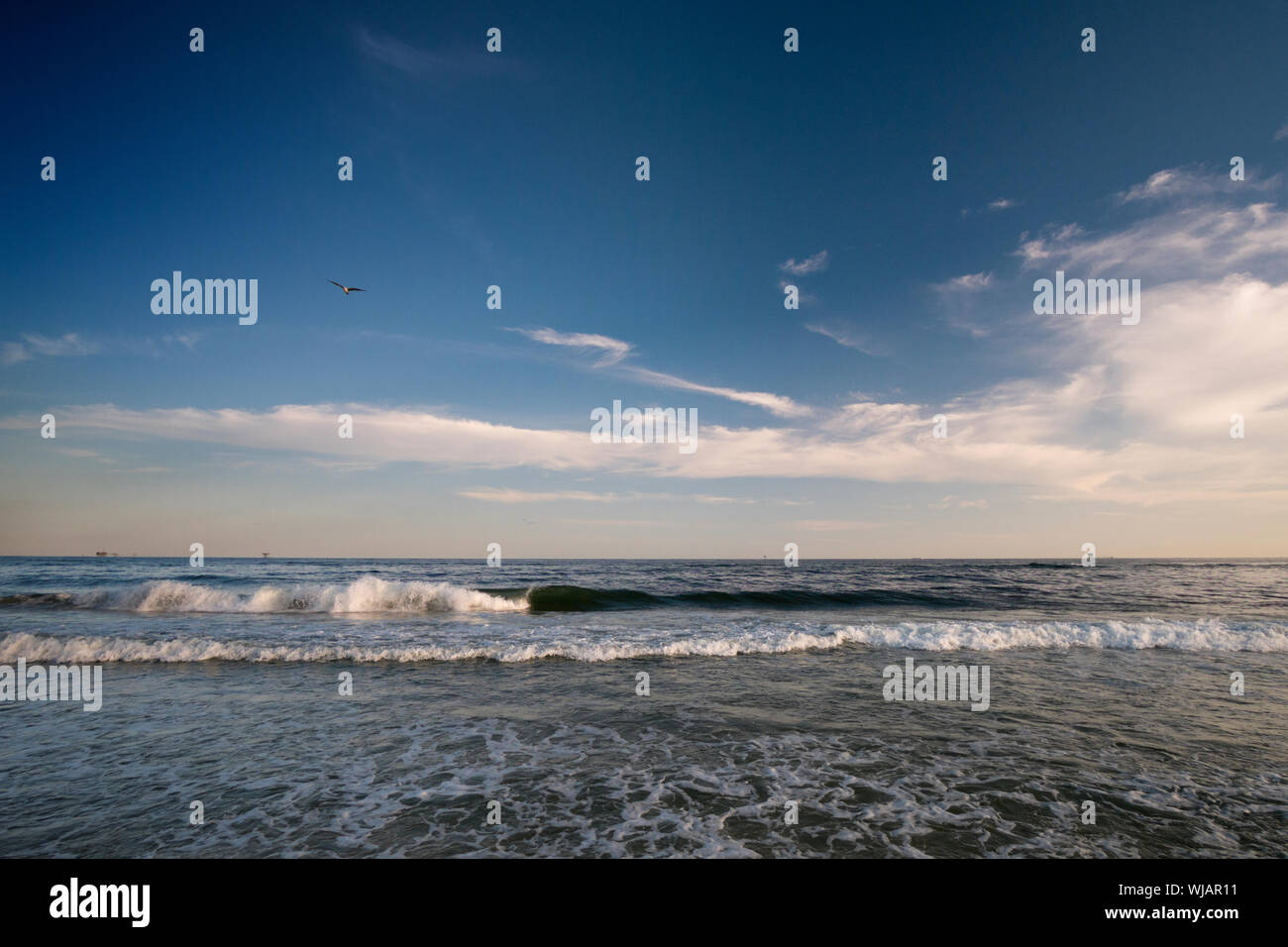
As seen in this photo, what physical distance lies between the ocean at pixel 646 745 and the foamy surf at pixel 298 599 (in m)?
7.05

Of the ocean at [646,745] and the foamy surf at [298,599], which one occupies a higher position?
the ocean at [646,745]

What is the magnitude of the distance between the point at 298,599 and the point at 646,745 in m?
25.5

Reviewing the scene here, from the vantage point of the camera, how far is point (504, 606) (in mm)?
29266

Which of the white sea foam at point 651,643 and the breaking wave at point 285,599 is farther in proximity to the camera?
the breaking wave at point 285,599

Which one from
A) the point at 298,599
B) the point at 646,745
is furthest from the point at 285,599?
the point at 646,745

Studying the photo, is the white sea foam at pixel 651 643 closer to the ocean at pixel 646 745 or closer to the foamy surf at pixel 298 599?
the ocean at pixel 646 745

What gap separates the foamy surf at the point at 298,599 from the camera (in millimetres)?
26422

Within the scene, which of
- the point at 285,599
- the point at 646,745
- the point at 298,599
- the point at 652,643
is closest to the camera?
the point at 646,745

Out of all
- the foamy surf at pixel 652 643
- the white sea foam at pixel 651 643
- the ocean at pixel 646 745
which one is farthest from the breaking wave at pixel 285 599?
the white sea foam at pixel 651 643

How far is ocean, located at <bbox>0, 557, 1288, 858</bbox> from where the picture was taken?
19.4 feet

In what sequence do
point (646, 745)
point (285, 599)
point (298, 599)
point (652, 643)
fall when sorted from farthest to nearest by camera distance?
point (285, 599) → point (298, 599) → point (652, 643) → point (646, 745)

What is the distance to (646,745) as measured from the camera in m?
8.77

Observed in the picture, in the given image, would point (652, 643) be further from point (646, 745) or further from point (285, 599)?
point (285, 599)
